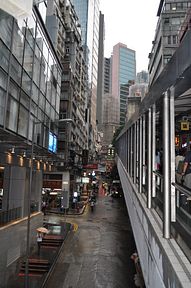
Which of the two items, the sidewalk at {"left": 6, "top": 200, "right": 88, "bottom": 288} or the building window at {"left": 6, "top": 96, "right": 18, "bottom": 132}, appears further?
the building window at {"left": 6, "top": 96, "right": 18, "bottom": 132}

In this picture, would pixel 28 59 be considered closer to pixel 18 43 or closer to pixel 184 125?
pixel 18 43

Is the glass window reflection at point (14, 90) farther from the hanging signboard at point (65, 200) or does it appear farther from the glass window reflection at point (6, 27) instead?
the hanging signboard at point (65, 200)

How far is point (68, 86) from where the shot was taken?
47.3m

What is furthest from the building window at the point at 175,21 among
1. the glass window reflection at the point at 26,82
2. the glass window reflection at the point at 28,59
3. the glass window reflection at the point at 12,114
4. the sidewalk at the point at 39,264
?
the glass window reflection at the point at 12,114

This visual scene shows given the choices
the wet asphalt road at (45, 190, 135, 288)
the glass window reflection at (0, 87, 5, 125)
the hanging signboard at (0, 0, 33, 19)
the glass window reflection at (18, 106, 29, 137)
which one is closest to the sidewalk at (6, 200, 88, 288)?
the wet asphalt road at (45, 190, 135, 288)

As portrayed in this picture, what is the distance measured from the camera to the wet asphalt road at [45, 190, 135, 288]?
592 inches

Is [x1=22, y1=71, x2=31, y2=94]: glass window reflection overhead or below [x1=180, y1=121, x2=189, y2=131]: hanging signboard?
overhead

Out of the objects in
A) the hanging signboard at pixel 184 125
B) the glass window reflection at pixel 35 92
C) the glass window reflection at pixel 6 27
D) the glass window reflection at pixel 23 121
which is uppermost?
the glass window reflection at pixel 6 27

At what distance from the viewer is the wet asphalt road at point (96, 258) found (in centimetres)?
1503

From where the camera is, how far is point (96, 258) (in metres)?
19.0

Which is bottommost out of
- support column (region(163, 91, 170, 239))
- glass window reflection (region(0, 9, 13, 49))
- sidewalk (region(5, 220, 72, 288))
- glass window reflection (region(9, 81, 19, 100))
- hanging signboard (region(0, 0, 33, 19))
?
sidewalk (region(5, 220, 72, 288))

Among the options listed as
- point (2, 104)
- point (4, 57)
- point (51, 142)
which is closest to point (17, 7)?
point (2, 104)

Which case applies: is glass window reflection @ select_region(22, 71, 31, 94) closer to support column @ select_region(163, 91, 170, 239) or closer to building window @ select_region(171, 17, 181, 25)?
support column @ select_region(163, 91, 170, 239)

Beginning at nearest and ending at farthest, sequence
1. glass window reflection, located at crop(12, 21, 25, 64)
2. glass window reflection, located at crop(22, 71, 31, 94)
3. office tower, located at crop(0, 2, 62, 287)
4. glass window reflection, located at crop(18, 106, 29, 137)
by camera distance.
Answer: office tower, located at crop(0, 2, 62, 287), glass window reflection, located at crop(12, 21, 25, 64), glass window reflection, located at crop(18, 106, 29, 137), glass window reflection, located at crop(22, 71, 31, 94)
